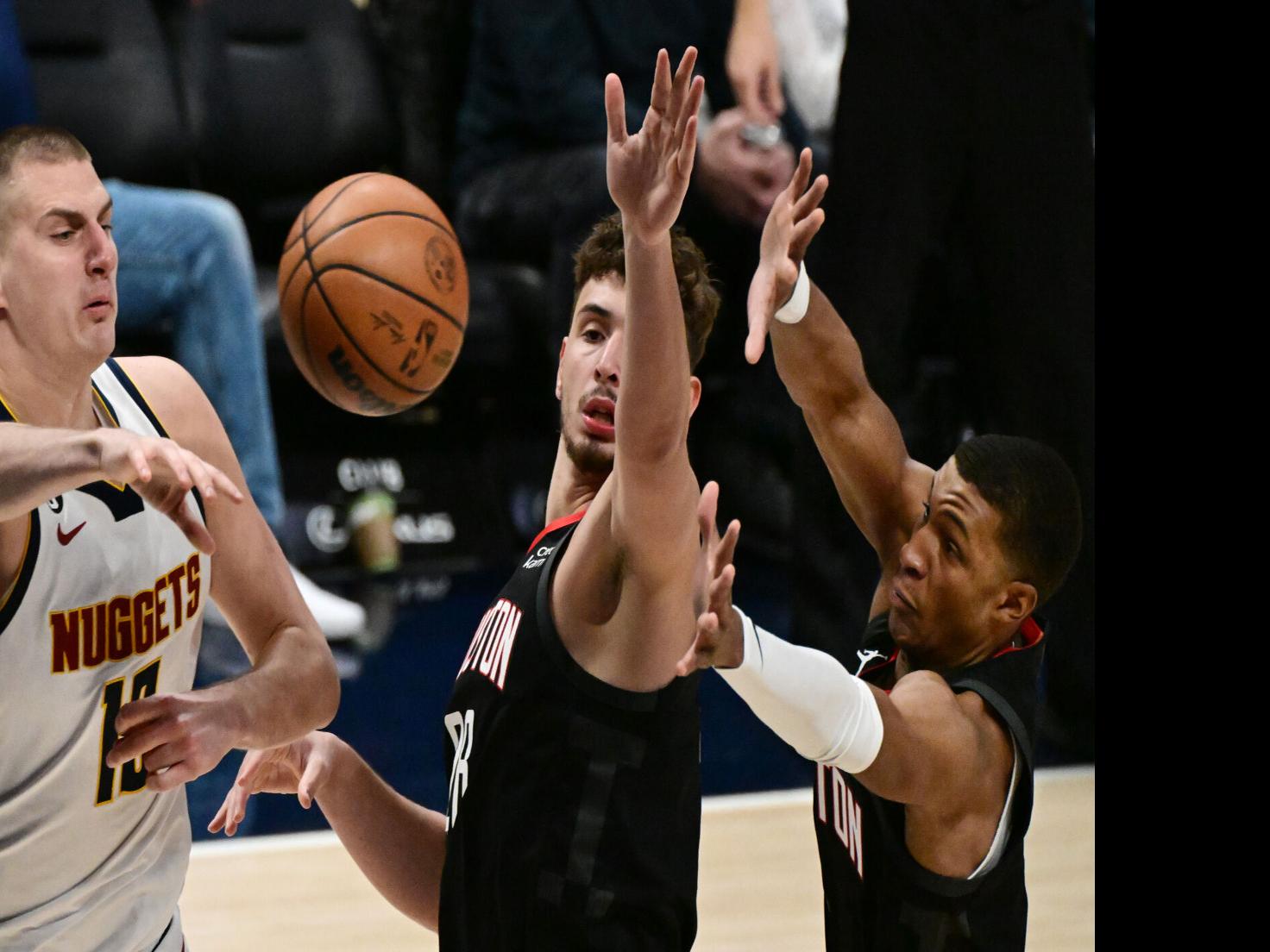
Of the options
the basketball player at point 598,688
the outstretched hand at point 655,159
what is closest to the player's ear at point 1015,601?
the basketball player at point 598,688

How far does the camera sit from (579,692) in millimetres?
2344

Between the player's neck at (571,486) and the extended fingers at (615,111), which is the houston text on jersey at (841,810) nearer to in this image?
the player's neck at (571,486)

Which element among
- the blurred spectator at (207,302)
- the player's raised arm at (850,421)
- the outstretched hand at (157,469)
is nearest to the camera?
the outstretched hand at (157,469)

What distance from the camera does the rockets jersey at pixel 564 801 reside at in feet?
7.73

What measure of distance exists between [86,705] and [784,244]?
4.15 ft

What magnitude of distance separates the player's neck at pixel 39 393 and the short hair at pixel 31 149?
0.70 ft

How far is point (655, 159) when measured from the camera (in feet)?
6.75

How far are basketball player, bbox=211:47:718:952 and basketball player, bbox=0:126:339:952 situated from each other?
0.32 meters

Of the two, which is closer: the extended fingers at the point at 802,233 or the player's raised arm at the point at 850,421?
the extended fingers at the point at 802,233

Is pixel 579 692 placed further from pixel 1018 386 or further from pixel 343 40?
pixel 343 40

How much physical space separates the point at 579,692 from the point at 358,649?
3.43 metres

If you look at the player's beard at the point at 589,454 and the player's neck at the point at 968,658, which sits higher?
the player's beard at the point at 589,454

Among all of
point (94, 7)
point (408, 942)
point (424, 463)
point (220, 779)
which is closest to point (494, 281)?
point (424, 463)

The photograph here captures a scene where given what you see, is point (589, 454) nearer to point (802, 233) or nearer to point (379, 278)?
point (802, 233)
